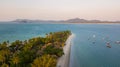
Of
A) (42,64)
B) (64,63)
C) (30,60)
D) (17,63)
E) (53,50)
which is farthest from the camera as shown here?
(53,50)

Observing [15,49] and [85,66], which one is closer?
[85,66]

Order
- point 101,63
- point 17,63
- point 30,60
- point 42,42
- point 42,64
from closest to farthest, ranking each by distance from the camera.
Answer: point 42,64
point 17,63
point 30,60
point 101,63
point 42,42

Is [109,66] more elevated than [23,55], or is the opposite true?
[23,55]

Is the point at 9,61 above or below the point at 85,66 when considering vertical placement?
above

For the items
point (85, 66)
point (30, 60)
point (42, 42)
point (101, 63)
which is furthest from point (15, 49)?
point (101, 63)

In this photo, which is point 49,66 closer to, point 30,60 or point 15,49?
point 30,60

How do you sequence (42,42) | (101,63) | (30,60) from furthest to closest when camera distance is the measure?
(42,42) → (101,63) → (30,60)

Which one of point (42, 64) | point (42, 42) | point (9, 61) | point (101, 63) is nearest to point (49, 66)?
point (42, 64)

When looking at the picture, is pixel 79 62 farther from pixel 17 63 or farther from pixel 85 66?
pixel 17 63

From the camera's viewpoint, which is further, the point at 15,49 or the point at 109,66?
the point at 15,49
